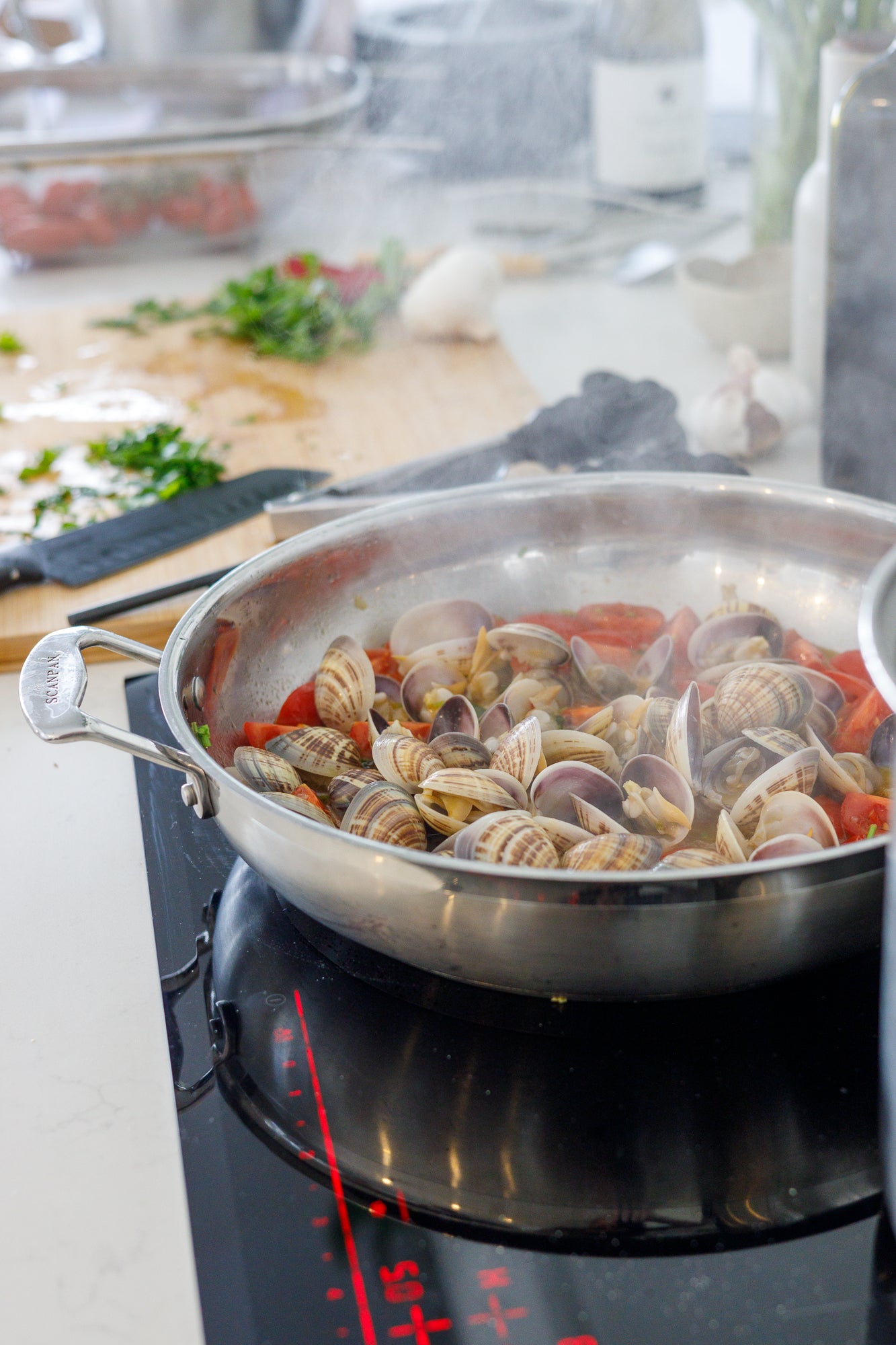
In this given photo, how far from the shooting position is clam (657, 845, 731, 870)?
2.12 ft

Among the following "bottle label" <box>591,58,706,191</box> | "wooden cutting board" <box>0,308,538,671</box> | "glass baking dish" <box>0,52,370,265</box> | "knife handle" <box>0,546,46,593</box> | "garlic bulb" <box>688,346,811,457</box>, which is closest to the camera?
"knife handle" <box>0,546,46,593</box>

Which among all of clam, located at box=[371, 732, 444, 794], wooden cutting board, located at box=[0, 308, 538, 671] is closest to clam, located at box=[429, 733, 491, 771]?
clam, located at box=[371, 732, 444, 794]

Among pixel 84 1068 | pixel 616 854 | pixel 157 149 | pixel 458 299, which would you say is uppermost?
pixel 157 149

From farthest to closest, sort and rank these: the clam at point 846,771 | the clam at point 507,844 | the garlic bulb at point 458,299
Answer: the garlic bulb at point 458,299 < the clam at point 846,771 < the clam at point 507,844

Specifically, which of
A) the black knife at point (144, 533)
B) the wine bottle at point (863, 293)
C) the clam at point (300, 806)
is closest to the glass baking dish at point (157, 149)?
the black knife at point (144, 533)

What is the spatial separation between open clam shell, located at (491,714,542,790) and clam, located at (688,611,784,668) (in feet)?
0.67

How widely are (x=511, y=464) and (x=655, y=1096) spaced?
28.4 inches

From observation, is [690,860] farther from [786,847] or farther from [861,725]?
[861,725]

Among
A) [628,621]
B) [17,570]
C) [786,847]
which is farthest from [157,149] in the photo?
[786,847]

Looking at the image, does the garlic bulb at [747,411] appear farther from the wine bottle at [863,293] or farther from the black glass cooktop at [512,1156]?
the black glass cooktop at [512,1156]

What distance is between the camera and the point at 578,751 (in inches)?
30.2

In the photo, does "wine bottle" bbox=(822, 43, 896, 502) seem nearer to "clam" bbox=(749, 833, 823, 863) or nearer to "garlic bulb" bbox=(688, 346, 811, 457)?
"garlic bulb" bbox=(688, 346, 811, 457)

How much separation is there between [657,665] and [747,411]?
0.50 m

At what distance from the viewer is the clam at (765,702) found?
781mm
